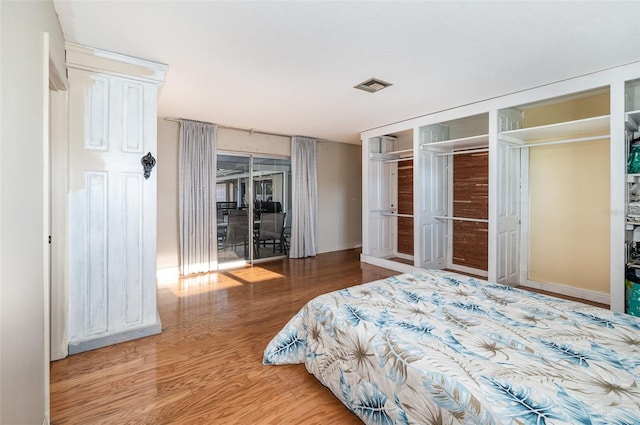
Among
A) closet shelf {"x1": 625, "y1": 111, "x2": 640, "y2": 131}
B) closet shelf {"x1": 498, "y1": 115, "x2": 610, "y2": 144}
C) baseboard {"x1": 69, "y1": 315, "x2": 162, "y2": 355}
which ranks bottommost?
baseboard {"x1": 69, "y1": 315, "x2": 162, "y2": 355}

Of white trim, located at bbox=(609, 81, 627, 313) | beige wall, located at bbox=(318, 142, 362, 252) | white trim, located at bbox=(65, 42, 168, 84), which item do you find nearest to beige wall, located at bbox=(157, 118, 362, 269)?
beige wall, located at bbox=(318, 142, 362, 252)

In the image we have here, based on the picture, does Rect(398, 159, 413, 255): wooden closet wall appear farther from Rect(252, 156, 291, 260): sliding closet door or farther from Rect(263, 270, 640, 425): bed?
Rect(263, 270, 640, 425): bed

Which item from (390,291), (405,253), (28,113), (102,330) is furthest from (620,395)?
(405,253)

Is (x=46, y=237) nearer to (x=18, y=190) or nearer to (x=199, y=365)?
(x=18, y=190)

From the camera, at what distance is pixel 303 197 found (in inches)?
235

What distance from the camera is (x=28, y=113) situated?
4.57ft

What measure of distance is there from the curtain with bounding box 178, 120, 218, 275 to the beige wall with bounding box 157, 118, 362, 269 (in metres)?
0.20

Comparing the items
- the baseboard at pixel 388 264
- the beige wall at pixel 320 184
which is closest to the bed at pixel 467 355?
the baseboard at pixel 388 264

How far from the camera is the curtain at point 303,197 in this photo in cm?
591

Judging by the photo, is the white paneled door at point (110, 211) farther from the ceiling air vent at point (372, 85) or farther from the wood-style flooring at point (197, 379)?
the ceiling air vent at point (372, 85)

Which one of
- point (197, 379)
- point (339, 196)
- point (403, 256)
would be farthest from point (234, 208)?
point (197, 379)

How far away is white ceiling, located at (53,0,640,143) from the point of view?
6.37 feet

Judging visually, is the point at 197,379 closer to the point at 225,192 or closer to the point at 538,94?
the point at 225,192

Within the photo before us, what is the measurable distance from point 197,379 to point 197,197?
3.29 m
